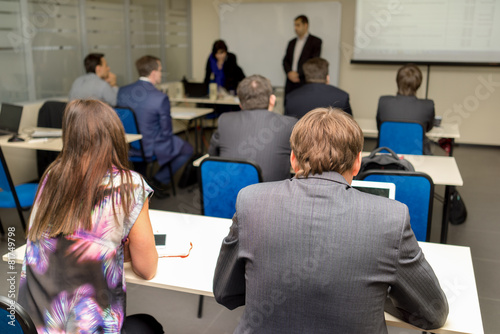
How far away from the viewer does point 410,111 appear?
4062mm

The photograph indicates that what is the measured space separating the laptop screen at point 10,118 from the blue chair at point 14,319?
Answer: 3.16 metres

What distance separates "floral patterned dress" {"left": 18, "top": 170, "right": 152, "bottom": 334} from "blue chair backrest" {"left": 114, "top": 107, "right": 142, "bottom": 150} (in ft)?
9.70

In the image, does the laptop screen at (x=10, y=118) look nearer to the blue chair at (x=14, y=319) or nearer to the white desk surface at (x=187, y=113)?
the white desk surface at (x=187, y=113)

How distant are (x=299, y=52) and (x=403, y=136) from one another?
3498 millimetres

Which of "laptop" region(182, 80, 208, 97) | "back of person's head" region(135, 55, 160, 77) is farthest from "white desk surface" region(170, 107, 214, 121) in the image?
"back of person's head" region(135, 55, 160, 77)

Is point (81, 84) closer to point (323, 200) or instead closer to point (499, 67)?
point (323, 200)

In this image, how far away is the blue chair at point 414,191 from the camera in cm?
232

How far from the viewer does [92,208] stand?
1441mm

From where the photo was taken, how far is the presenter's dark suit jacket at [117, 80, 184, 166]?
4406 mm

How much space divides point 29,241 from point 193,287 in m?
0.54

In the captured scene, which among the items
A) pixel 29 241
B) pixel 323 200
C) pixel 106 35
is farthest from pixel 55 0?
pixel 323 200

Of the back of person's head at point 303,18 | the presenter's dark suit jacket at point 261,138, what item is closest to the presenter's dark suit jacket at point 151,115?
the presenter's dark suit jacket at point 261,138

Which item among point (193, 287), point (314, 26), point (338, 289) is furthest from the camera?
point (314, 26)

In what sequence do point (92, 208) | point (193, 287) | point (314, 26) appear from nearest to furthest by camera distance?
point (92, 208) → point (193, 287) → point (314, 26)
